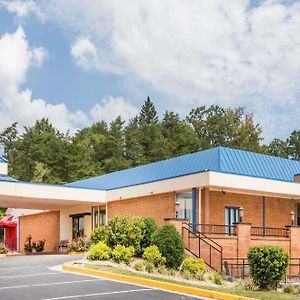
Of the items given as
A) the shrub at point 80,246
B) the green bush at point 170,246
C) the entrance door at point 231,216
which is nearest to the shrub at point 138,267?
the green bush at point 170,246

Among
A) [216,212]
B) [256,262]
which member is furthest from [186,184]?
[256,262]

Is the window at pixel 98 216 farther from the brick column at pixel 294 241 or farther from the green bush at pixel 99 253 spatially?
the green bush at pixel 99 253

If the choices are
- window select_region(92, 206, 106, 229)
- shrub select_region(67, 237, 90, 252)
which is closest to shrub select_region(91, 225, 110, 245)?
shrub select_region(67, 237, 90, 252)

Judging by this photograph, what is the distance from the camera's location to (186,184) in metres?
28.9

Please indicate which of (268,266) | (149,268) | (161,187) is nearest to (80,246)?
(161,187)

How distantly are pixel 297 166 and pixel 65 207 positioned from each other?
1671 cm

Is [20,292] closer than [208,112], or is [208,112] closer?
[20,292]

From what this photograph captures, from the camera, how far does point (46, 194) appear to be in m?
34.2

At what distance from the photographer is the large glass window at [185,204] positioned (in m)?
30.2

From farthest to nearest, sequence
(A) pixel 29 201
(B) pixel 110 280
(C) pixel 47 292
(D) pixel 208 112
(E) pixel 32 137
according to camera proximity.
A: 1. (D) pixel 208 112
2. (E) pixel 32 137
3. (A) pixel 29 201
4. (B) pixel 110 280
5. (C) pixel 47 292

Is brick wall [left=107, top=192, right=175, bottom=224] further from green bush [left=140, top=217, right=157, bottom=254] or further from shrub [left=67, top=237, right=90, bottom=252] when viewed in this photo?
green bush [left=140, top=217, right=157, bottom=254]

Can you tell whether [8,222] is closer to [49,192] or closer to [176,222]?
[49,192]

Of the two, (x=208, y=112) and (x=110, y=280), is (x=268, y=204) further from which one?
(x=208, y=112)

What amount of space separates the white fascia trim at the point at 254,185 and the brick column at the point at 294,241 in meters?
2.45
